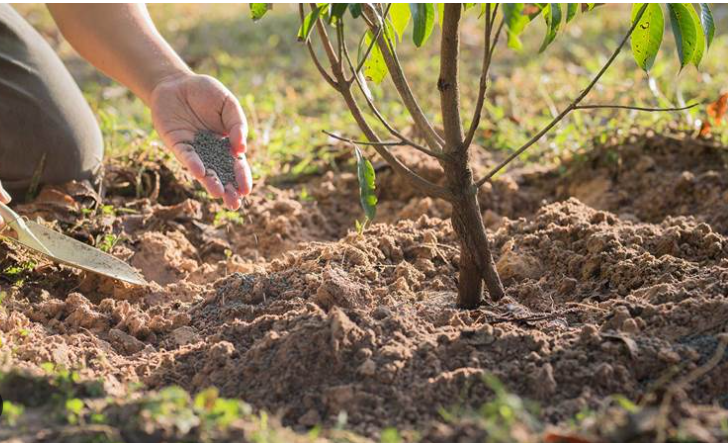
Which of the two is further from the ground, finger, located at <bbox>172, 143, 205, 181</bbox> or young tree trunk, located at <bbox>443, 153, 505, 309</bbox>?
finger, located at <bbox>172, 143, 205, 181</bbox>

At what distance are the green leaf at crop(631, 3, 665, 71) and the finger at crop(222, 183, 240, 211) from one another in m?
1.23

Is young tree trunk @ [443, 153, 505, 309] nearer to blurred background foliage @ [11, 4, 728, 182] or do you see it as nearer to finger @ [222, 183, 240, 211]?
finger @ [222, 183, 240, 211]

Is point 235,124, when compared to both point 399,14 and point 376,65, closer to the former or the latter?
point 376,65

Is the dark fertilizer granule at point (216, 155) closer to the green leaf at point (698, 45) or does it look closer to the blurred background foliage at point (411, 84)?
the blurred background foliage at point (411, 84)

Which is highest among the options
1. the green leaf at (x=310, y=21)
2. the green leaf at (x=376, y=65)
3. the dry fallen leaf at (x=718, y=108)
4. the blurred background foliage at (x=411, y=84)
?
the blurred background foliage at (x=411, y=84)

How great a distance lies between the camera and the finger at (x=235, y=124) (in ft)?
8.87

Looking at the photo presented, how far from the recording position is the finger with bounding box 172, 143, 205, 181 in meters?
2.61

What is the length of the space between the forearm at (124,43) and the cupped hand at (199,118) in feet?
0.25

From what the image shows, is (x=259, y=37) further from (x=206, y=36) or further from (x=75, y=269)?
(x=75, y=269)

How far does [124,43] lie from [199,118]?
39cm

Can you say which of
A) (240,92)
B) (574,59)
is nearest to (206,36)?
(240,92)

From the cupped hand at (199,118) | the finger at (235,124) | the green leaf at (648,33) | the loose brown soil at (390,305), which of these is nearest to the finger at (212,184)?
the cupped hand at (199,118)

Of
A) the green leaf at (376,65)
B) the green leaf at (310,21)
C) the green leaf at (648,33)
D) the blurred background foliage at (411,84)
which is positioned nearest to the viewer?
the green leaf at (310,21)

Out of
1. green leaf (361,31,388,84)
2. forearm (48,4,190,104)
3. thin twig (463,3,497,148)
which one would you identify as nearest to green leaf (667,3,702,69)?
thin twig (463,3,497,148)
